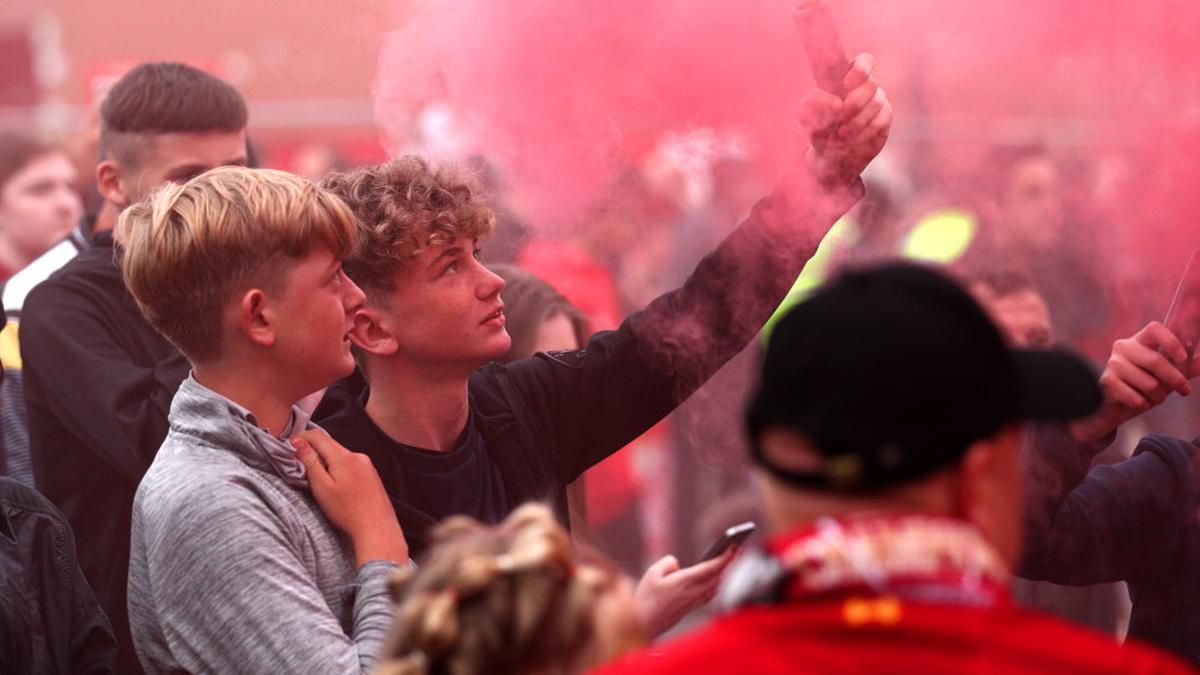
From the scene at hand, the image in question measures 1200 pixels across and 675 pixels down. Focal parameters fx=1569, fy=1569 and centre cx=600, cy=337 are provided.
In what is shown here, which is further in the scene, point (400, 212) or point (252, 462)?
point (400, 212)

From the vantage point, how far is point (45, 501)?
9.99ft

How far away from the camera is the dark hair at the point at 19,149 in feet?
20.9

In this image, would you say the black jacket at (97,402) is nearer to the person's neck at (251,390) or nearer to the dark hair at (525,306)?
the person's neck at (251,390)

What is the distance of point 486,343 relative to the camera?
10.3 ft

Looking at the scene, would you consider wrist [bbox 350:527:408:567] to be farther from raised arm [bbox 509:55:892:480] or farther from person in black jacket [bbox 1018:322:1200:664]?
person in black jacket [bbox 1018:322:1200:664]

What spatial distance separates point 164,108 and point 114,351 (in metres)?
0.68

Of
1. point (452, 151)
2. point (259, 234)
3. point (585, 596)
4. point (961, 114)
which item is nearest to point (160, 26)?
point (961, 114)

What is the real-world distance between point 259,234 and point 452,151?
100 centimetres

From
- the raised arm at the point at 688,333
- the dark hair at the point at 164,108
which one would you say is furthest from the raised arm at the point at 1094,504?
the dark hair at the point at 164,108

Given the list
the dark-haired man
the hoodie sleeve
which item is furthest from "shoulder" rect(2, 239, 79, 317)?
the hoodie sleeve

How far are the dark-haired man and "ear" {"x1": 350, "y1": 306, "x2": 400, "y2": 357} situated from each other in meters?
0.56

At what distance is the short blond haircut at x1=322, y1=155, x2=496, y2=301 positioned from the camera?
123 inches

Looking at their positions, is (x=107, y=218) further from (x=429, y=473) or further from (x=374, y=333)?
(x=429, y=473)

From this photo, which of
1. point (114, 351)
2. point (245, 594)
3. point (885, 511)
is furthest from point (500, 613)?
point (114, 351)
